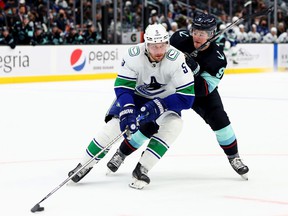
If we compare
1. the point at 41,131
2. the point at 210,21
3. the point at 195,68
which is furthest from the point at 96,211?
the point at 41,131

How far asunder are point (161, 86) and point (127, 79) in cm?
24

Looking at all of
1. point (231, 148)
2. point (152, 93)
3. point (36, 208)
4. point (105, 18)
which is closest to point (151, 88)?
point (152, 93)

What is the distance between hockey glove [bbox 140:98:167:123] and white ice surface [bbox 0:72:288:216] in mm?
449

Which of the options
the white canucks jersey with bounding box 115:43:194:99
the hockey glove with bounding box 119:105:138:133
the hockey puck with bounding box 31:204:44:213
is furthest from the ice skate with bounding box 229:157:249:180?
the hockey puck with bounding box 31:204:44:213

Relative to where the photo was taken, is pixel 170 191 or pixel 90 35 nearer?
pixel 170 191

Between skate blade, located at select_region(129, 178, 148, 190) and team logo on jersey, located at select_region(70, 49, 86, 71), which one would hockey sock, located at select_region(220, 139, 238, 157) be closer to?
skate blade, located at select_region(129, 178, 148, 190)

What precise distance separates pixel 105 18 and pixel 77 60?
1886mm

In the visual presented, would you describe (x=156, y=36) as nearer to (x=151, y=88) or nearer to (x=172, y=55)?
(x=172, y=55)

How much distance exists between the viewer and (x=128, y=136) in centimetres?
402

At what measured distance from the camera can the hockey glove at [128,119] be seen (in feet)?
12.9

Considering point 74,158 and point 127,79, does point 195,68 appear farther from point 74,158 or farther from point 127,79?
point 74,158

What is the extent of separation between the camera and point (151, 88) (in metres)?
4.23

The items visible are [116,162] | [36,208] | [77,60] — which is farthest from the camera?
[77,60]

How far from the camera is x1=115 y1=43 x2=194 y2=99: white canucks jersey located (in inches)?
160
